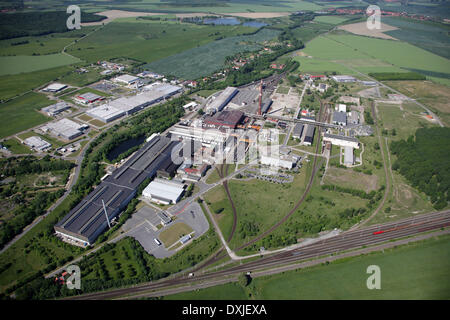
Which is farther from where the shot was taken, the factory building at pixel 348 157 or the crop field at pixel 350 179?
the factory building at pixel 348 157

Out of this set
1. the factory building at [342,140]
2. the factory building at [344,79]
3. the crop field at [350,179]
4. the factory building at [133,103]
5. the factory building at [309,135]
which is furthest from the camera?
the factory building at [344,79]

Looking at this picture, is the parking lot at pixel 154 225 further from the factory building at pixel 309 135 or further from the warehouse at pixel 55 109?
the warehouse at pixel 55 109

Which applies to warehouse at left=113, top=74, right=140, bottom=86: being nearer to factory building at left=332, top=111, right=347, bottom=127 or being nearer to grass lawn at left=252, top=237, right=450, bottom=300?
factory building at left=332, top=111, right=347, bottom=127

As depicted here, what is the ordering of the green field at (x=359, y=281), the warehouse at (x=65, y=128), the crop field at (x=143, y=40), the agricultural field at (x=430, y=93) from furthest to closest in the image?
the crop field at (x=143, y=40), the agricultural field at (x=430, y=93), the warehouse at (x=65, y=128), the green field at (x=359, y=281)

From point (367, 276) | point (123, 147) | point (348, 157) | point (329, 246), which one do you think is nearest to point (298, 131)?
point (348, 157)

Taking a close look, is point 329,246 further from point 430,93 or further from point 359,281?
point 430,93

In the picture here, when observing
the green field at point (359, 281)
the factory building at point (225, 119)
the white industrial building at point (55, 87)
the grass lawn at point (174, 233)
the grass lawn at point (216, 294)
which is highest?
the white industrial building at point (55, 87)

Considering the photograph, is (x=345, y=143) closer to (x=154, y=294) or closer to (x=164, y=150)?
(x=164, y=150)

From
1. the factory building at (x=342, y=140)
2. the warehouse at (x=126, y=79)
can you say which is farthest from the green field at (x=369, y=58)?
the warehouse at (x=126, y=79)
